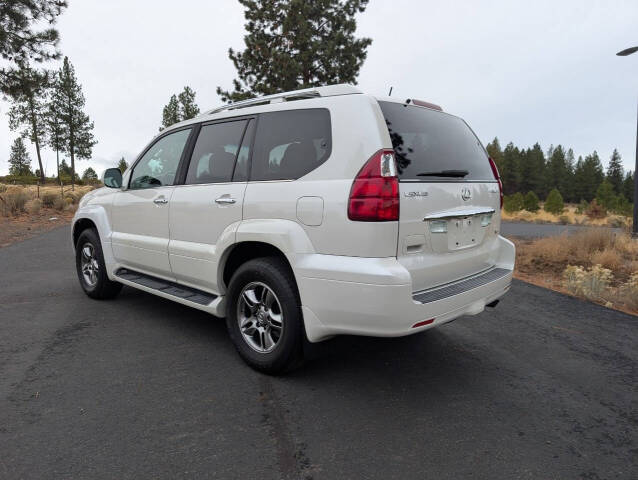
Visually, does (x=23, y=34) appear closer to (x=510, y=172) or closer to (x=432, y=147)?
(x=432, y=147)

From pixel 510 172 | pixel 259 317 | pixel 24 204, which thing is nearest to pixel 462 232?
pixel 259 317

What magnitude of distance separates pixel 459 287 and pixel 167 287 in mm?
2647

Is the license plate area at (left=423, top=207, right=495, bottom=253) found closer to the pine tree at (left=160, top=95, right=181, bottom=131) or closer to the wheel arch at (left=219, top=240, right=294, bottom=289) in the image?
the wheel arch at (left=219, top=240, right=294, bottom=289)

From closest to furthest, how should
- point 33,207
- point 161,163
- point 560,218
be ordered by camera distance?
point 161,163
point 33,207
point 560,218

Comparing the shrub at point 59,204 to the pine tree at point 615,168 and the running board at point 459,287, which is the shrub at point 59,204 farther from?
the pine tree at point 615,168

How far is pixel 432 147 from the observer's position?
321cm

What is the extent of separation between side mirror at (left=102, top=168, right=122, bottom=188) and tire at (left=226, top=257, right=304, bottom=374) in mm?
2358

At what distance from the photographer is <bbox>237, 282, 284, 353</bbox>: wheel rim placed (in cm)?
331

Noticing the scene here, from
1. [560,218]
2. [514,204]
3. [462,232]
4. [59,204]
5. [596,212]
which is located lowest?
[560,218]

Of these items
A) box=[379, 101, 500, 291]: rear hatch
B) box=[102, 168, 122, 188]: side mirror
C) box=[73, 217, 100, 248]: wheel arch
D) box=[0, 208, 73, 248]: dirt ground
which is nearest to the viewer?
box=[379, 101, 500, 291]: rear hatch

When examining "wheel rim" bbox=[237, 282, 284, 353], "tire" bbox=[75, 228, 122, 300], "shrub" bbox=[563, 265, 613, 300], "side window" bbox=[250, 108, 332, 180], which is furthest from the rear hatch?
"tire" bbox=[75, 228, 122, 300]

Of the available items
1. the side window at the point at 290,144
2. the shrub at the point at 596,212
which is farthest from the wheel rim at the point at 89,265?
the shrub at the point at 596,212

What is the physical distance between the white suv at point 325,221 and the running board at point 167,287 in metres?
0.02

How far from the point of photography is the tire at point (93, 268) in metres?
5.26
